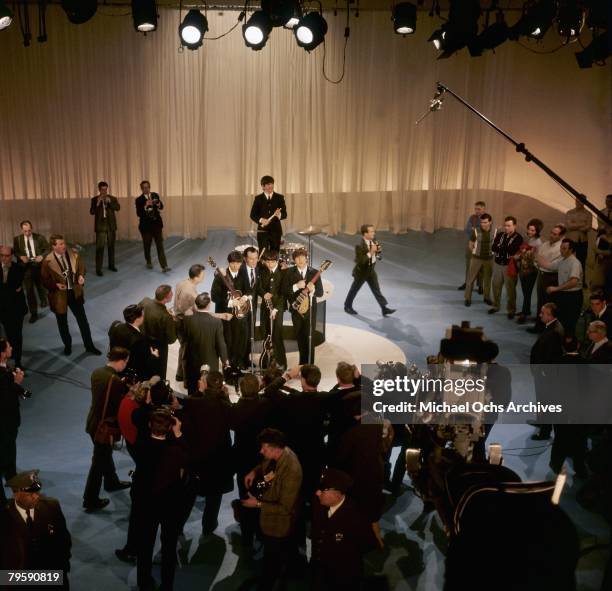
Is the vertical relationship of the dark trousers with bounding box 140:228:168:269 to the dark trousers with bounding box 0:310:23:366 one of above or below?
above

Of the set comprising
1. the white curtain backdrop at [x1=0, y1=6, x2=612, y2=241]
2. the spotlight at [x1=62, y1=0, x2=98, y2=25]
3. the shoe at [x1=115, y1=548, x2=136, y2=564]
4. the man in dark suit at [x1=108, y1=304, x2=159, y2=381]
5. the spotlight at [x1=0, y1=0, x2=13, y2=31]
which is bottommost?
the shoe at [x1=115, y1=548, x2=136, y2=564]

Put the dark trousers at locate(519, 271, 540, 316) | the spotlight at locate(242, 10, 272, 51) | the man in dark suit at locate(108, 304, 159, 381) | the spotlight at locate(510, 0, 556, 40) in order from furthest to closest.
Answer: the dark trousers at locate(519, 271, 540, 316) → the spotlight at locate(510, 0, 556, 40) → the spotlight at locate(242, 10, 272, 51) → the man in dark suit at locate(108, 304, 159, 381)

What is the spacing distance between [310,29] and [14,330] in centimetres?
466

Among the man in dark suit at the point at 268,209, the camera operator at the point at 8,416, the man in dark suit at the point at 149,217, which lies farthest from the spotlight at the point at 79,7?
the camera operator at the point at 8,416

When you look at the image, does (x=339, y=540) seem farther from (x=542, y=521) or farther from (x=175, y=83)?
(x=175, y=83)

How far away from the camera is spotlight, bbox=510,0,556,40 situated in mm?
8727

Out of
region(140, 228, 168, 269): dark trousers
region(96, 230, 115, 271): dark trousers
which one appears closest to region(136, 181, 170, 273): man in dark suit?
region(140, 228, 168, 269): dark trousers

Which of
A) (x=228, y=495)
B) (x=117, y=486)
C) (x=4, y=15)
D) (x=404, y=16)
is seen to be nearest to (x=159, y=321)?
(x=117, y=486)

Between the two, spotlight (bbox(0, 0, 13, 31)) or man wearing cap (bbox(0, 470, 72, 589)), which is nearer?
man wearing cap (bbox(0, 470, 72, 589))

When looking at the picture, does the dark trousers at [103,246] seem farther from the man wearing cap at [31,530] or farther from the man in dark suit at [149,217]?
the man wearing cap at [31,530]

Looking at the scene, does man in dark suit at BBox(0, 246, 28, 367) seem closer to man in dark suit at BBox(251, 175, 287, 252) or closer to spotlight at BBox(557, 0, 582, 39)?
man in dark suit at BBox(251, 175, 287, 252)

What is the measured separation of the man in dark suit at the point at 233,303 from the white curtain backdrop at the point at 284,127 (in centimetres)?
634

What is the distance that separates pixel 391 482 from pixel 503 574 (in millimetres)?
2963

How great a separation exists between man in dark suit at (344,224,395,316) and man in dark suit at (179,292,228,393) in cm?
306
